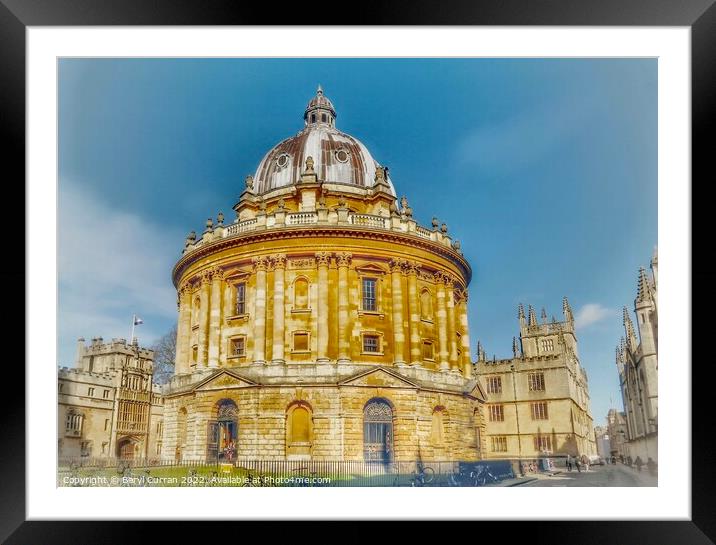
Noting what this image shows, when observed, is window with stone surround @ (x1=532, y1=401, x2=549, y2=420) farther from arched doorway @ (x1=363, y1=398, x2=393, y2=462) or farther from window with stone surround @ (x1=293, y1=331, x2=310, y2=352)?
window with stone surround @ (x1=293, y1=331, x2=310, y2=352)

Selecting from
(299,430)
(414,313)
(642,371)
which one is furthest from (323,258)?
(642,371)

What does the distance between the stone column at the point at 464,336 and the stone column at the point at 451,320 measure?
0.65 m

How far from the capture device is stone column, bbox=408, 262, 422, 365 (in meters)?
24.9

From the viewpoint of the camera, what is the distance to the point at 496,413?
27.6 metres

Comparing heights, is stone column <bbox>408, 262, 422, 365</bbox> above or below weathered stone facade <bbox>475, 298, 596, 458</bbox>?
above

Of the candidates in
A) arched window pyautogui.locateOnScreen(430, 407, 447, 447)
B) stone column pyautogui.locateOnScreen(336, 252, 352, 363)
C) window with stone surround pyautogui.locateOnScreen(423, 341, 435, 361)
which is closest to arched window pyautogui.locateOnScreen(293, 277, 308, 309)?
stone column pyautogui.locateOnScreen(336, 252, 352, 363)

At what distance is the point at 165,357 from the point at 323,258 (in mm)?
8478

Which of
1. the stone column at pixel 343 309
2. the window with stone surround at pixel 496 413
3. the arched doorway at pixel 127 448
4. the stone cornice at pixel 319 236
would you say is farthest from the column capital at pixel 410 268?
the arched doorway at pixel 127 448

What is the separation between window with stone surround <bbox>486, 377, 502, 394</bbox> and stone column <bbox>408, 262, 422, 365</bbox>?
5.07m

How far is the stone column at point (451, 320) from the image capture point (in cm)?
2645

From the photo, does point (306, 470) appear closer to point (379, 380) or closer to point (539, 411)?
point (379, 380)

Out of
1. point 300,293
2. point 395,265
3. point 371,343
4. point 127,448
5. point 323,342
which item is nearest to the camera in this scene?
point 127,448
